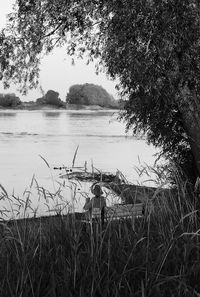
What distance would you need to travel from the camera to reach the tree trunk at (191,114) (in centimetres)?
1146

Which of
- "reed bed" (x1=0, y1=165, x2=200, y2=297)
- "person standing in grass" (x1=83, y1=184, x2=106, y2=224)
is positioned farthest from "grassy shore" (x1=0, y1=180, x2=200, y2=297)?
"person standing in grass" (x1=83, y1=184, x2=106, y2=224)

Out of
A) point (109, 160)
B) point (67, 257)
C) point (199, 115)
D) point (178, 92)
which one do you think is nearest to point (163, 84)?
point (178, 92)

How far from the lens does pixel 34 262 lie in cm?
494

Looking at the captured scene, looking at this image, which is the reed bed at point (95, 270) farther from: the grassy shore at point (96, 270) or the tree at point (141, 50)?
the tree at point (141, 50)

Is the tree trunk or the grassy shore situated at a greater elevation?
the tree trunk

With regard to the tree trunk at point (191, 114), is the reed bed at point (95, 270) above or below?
below

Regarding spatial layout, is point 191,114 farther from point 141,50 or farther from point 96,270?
point 96,270

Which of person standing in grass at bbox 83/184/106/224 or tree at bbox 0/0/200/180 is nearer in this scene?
person standing in grass at bbox 83/184/106/224

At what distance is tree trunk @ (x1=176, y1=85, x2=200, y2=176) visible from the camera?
451 inches

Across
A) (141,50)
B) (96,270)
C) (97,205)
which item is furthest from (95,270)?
(141,50)

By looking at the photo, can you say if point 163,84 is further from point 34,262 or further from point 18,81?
point 34,262

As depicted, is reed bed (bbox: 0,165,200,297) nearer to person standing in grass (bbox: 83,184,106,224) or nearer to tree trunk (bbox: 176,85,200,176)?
person standing in grass (bbox: 83,184,106,224)

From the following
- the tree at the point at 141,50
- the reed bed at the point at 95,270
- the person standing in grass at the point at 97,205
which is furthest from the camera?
the tree at the point at 141,50

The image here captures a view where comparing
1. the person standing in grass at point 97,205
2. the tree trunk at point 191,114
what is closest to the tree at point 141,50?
the tree trunk at point 191,114
